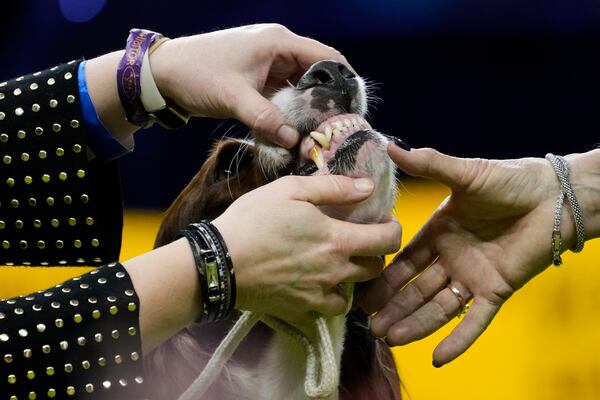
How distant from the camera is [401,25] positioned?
10.1ft

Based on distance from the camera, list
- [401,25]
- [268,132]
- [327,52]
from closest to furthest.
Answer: [268,132]
[327,52]
[401,25]

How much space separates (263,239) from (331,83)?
0.33 m

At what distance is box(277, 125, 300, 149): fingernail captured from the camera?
1.39 m

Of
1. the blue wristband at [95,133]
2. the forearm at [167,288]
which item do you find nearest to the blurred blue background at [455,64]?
the blue wristband at [95,133]

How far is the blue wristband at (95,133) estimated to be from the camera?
1.60 m

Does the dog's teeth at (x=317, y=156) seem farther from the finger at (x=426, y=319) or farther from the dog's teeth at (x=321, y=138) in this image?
the finger at (x=426, y=319)

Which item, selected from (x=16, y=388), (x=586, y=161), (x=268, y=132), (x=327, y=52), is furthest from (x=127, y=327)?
(x=586, y=161)

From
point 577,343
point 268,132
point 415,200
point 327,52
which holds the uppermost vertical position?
point 327,52

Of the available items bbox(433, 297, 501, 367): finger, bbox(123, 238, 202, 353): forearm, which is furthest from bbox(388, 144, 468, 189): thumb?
bbox(123, 238, 202, 353): forearm

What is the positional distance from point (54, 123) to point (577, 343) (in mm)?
1749

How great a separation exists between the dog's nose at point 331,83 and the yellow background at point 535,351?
129 centimetres

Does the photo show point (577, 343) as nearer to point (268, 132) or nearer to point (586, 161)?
point (586, 161)

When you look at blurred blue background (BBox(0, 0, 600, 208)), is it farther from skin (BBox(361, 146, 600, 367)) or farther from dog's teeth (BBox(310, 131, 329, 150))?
dog's teeth (BBox(310, 131, 329, 150))

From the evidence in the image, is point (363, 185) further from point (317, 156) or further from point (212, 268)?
point (212, 268)
